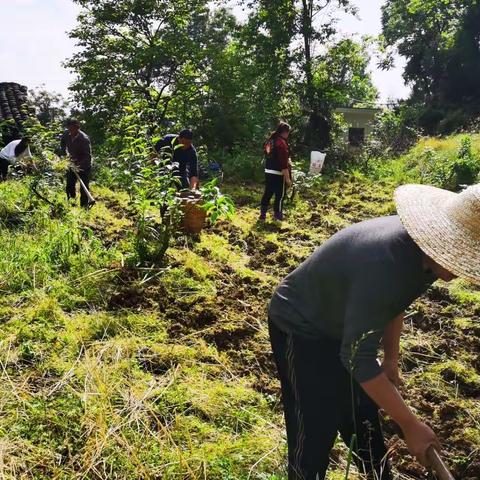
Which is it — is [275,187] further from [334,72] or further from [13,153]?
[334,72]

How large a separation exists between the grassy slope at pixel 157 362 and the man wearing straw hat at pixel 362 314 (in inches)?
13.3

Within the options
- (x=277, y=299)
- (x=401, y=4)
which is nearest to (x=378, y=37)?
(x=401, y=4)

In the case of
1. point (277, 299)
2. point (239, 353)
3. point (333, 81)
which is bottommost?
point (239, 353)

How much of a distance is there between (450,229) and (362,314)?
34 centimetres

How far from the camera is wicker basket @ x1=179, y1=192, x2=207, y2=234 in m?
5.46

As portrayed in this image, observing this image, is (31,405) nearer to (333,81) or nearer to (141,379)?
(141,379)

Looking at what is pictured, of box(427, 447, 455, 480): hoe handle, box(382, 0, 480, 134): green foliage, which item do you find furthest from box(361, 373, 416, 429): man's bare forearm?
box(382, 0, 480, 134): green foliage

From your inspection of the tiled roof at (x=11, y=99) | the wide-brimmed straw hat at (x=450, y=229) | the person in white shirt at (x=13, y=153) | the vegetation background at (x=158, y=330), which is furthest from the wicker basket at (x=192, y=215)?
the tiled roof at (x=11, y=99)

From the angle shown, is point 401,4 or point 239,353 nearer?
point 239,353

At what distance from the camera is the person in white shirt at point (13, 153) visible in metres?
6.53

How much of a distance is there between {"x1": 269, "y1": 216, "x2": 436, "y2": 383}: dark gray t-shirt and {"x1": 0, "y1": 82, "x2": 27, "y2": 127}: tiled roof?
414 inches

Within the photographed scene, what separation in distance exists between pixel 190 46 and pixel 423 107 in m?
14.7

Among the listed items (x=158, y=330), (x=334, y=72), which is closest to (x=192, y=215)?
(x=158, y=330)

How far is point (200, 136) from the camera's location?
14.7 m
